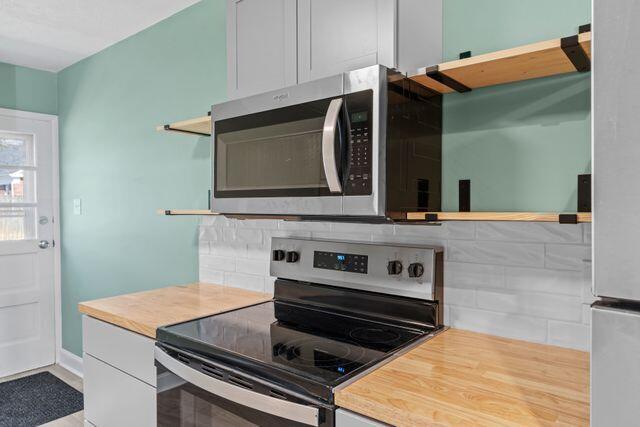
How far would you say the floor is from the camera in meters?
2.57

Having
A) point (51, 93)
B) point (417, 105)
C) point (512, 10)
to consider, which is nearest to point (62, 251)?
point (51, 93)

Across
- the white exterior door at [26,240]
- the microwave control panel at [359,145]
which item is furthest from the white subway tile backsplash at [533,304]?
the white exterior door at [26,240]

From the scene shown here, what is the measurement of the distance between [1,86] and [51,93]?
1.18 feet

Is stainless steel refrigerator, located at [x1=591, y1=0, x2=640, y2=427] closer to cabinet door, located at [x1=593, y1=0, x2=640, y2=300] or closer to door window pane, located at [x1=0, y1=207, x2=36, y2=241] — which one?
cabinet door, located at [x1=593, y1=0, x2=640, y2=300]

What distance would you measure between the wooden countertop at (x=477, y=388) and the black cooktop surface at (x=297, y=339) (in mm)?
89

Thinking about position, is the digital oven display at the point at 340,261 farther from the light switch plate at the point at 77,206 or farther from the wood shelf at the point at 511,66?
the light switch plate at the point at 77,206

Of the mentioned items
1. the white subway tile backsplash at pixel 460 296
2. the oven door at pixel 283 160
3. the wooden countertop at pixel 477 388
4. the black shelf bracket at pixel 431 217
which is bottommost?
the wooden countertop at pixel 477 388

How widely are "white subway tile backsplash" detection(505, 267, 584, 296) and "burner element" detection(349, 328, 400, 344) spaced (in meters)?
0.40

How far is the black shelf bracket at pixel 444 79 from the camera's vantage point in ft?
4.07

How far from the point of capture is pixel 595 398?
623 mm

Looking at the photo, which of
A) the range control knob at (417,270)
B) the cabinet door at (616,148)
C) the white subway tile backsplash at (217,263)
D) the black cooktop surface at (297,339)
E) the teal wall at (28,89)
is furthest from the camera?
the teal wall at (28,89)

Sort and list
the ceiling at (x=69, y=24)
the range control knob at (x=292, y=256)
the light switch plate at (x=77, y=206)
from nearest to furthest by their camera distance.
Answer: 1. the range control knob at (x=292, y=256)
2. the ceiling at (x=69, y=24)
3. the light switch plate at (x=77, y=206)

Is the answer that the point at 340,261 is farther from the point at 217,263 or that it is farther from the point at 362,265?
the point at 217,263

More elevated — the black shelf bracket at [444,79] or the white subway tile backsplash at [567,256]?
the black shelf bracket at [444,79]
